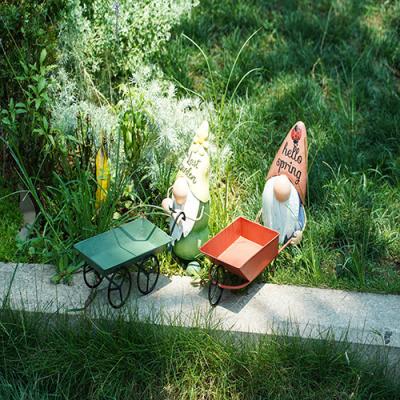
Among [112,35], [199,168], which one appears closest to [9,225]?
[199,168]

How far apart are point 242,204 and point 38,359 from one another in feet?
4.65

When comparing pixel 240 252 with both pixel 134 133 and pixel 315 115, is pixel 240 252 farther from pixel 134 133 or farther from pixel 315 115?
pixel 315 115

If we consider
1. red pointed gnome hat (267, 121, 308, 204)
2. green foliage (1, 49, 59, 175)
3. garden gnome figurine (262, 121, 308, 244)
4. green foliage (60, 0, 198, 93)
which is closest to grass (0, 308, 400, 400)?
garden gnome figurine (262, 121, 308, 244)

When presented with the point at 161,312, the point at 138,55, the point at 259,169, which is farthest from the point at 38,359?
the point at 138,55

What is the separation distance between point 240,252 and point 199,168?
0.45 metres

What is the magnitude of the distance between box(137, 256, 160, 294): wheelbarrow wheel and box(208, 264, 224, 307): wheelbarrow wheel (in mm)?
267

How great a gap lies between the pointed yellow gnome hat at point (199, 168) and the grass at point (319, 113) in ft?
1.06

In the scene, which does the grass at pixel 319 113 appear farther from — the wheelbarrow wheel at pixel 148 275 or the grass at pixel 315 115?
the wheelbarrow wheel at pixel 148 275

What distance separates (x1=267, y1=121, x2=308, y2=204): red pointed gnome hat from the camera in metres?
3.70

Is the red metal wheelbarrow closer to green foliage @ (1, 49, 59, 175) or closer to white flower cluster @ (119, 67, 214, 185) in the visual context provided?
white flower cluster @ (119, 67, 214, 185)

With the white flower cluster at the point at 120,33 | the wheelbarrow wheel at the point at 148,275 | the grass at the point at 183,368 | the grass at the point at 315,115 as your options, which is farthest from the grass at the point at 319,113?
the grass at the point at 183,368

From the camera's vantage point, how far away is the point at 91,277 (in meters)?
3.68

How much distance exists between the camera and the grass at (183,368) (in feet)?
10.6

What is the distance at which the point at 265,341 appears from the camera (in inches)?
130
